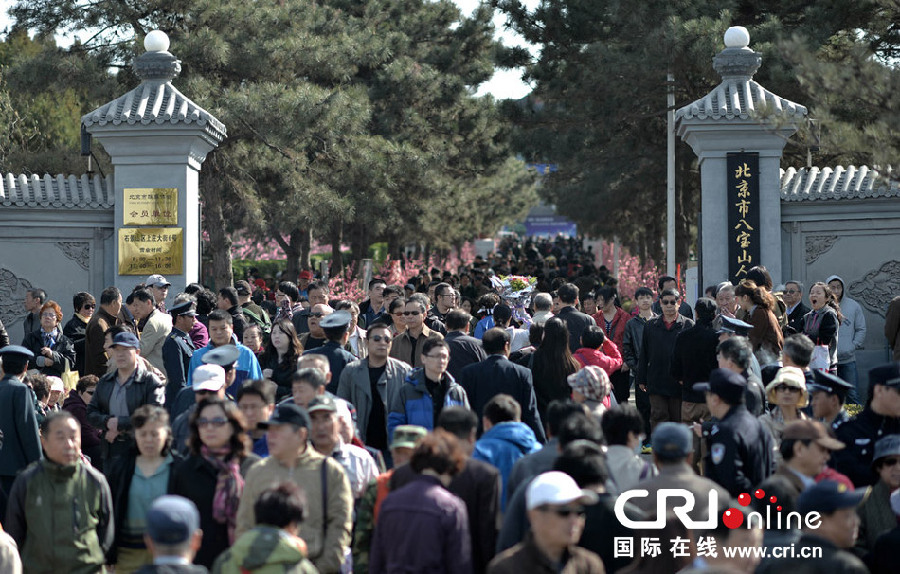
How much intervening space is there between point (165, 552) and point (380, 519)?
3.32 ft

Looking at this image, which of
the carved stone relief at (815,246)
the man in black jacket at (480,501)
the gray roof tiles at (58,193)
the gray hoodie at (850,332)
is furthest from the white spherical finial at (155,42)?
the man in black jacket at (480,501)

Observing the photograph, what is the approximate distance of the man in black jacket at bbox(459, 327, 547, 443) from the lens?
341 inches

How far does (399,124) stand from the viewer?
30141 mm

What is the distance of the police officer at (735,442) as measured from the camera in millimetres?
6590

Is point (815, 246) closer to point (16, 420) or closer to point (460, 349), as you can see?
point (460, 349)

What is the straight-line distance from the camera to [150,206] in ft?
47.5

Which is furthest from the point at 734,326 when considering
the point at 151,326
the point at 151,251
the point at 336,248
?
the point at 336,248

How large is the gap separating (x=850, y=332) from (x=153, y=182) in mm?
7937

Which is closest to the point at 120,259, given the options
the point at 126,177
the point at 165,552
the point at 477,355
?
the point at 126,177

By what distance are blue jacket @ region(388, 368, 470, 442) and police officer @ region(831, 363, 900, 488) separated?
244 centimetres

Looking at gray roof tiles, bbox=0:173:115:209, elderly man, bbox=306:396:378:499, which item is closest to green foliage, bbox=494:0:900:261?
gray roof tiles, bbox=0:173:115:209

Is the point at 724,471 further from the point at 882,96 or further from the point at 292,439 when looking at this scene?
the point at 882,96

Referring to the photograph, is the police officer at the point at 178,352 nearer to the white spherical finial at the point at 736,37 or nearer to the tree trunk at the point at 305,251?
the white spherical finial at the point at 736,37

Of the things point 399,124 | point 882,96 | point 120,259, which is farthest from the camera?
point 399,124
